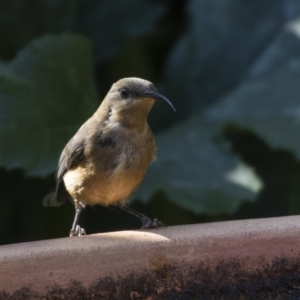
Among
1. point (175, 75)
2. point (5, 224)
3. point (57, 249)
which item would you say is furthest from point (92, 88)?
point (57, 249)

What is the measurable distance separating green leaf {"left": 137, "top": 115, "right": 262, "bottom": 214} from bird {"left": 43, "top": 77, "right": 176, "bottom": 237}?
45 centimetres

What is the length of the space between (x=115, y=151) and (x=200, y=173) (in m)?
0.97

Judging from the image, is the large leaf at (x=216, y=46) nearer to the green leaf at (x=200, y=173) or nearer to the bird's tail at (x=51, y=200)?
the green leaf at (x=200, y=173)

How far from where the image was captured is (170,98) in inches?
222

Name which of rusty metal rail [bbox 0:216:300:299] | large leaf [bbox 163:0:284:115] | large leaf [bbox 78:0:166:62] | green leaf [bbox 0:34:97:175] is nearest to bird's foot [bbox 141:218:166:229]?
rusty metal rail [bbox 0:216:300:299]

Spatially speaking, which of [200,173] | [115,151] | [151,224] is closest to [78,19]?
[200,173]

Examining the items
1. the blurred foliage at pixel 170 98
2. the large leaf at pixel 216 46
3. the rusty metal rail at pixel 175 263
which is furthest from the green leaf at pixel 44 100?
the rusty metal rail at pixel 175 263

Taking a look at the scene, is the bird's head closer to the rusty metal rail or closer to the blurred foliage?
the blurred foliage

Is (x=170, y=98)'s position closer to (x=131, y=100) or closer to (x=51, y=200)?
(x=51, y=200)

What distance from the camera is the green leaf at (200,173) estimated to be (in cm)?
474

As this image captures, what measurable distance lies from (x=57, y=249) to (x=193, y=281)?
1.70ft

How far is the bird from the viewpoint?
410 cm

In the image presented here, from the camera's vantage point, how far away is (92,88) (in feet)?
16.7

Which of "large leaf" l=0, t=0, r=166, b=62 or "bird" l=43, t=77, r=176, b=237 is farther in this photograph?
"large leaf" l=0, t=0, r=166, b=62
